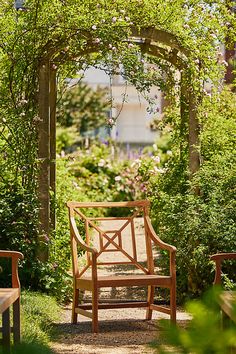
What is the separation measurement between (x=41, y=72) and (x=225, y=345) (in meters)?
7.20

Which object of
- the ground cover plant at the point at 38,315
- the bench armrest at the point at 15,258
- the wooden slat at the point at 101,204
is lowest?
the ground cover plant at the point at 38,315

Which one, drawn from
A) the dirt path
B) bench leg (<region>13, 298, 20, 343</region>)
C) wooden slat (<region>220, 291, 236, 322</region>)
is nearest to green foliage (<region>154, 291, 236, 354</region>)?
wooden slat (<region>220, 291, 236, 322</region>)

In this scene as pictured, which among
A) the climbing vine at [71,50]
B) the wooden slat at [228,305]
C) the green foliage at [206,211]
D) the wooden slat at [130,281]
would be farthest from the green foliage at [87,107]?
the wooden slat at [228,305]

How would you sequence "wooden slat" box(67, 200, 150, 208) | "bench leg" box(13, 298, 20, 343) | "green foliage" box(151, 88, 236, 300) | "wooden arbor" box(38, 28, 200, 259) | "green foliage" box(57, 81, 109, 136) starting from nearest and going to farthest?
"bench leg" box(13, 298, 20, 343) < "wooden slat" box(67, 200, 150, 208) < "green foliage" box(151, 88, 236, 300) < "wooden arbor" box(38, 28, 200, 259) < "green foliage" box(57, 81, 109, 136)

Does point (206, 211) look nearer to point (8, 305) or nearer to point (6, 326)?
point (6, 326)

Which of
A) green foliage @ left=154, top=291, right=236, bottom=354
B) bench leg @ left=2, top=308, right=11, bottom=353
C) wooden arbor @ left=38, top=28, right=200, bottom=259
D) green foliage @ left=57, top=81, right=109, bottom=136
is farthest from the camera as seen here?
green foliage @ left=57, top=81, right=109, bottom=136

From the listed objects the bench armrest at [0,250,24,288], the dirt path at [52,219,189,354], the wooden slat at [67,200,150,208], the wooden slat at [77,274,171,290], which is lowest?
the dirt path at [52,219,189,354]

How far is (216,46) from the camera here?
27.5ft

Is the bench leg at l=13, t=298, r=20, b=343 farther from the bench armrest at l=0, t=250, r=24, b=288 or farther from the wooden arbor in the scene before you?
the wooden arbor

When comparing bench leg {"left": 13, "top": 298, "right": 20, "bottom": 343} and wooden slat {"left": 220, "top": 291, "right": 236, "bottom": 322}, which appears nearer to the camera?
wooden slat {"left": 220, "top": 291, "right": 236, "bottom": 322}

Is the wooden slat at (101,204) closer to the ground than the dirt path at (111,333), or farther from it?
farther from it

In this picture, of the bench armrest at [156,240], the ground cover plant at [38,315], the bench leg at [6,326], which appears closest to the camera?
the bench leg at [6,326]

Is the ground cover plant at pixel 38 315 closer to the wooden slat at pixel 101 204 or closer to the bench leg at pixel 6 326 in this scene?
the bench leg at pixel 6 326

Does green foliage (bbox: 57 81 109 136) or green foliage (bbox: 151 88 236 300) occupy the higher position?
green foliage (bbox: 57 81 109 136)
